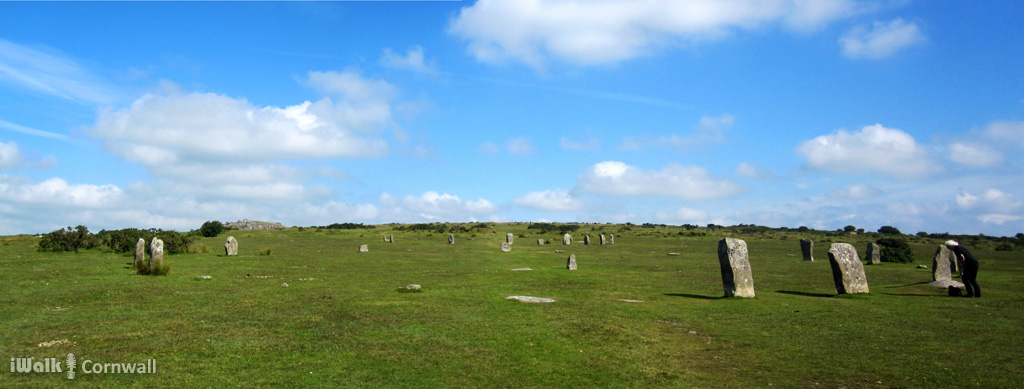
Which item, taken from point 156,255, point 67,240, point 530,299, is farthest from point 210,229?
point 530,299

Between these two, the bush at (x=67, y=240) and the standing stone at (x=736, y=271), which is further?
the bush at (x=67, y=240)

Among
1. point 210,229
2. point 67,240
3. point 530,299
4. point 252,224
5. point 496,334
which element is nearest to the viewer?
point 496,334

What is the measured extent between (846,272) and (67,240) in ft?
132

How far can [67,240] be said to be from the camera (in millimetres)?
34469

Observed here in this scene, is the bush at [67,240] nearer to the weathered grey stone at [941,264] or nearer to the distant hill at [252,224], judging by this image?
the weathered grey stone at [941,264]

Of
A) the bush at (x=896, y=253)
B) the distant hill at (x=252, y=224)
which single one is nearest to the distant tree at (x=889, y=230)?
the bush at (x=896, y=253)

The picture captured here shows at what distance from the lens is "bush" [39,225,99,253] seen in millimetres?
33906

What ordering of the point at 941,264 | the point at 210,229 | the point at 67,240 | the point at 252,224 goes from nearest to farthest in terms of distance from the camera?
the point at 941,264, the point at 67,240, the point at 210,229, the point at 252,224

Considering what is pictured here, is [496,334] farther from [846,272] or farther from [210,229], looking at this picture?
[210,229]

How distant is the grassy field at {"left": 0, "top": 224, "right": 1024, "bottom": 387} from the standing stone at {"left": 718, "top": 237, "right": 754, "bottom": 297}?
0.48 meters

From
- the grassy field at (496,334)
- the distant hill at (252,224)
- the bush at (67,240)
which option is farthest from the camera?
the distant hill at (252,224)

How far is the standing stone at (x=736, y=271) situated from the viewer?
1795 centimetres

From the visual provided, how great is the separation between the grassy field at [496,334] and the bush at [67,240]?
15.7m

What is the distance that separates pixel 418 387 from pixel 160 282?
14.6m
